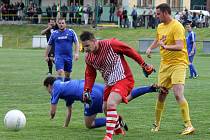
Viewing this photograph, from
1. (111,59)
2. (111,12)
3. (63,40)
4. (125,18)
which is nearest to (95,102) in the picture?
(111,59)

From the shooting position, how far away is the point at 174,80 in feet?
38.3

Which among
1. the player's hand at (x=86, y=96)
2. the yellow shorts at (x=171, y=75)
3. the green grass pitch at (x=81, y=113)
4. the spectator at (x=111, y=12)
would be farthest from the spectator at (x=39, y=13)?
A: the player's hand at (x=86, y=96)

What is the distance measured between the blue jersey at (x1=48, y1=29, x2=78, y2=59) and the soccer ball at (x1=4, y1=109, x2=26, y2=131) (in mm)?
7329

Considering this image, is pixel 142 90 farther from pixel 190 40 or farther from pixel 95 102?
pixel 190 40

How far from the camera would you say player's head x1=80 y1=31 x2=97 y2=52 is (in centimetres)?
1038

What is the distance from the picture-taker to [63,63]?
19031 millimetres

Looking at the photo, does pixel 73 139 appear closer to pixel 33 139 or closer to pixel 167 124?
pixel 33 139

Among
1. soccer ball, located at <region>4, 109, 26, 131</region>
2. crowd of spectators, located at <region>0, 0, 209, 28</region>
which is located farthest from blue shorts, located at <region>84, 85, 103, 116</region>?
crowd of spectators, located at <region>0, 0, 209, 28</region>

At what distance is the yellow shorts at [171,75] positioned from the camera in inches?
459

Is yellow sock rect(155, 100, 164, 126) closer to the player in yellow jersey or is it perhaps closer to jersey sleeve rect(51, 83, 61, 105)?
the player in yellow jersey

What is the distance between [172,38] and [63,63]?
771cm

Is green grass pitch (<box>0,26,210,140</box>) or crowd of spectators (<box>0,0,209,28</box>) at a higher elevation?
crowd of spectators (<box>0,0,209,28</box>)

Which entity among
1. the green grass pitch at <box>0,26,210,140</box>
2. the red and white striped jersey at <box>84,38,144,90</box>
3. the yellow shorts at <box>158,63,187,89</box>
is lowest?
the green grass pitch at <box>0,26,210,140</box>

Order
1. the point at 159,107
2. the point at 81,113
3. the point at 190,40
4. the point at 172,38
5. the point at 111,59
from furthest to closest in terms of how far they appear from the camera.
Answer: the point at 190,40 < the point at 81,113 < the point at 159,107 < the point at 172,38 < the point at 111,59
